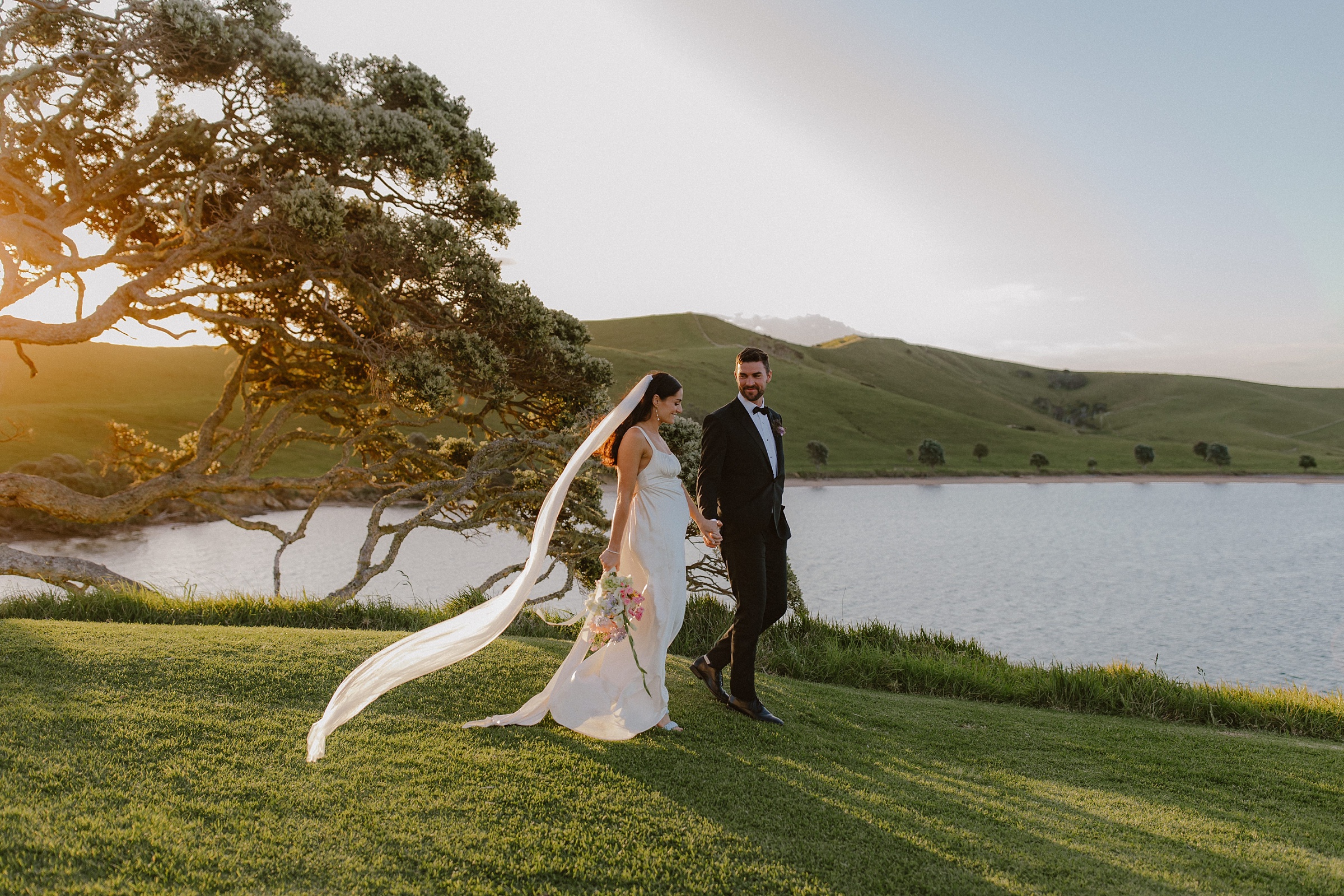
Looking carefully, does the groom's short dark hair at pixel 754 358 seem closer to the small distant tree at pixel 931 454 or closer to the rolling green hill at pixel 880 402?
the rolling green hill at pixel 880 402

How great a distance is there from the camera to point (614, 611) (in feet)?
17.9

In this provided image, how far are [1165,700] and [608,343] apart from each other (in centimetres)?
13034

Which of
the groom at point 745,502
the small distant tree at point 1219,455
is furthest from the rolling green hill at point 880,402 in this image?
the groom at point 745,502

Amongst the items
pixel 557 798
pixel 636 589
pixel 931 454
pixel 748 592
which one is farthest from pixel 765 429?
pixel 931 454

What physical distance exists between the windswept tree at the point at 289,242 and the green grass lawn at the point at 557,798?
6902mm

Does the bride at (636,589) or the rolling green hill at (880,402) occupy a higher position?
the rolling green hill at (880,402)

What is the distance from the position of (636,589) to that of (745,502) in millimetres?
1128

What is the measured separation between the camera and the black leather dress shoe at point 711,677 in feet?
21.0

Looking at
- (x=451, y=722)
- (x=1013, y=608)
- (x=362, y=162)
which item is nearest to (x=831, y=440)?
(x=1013, y=608)

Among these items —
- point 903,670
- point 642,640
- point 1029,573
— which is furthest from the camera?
point 1029,573

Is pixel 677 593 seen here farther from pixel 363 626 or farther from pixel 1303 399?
pixel 1303 399

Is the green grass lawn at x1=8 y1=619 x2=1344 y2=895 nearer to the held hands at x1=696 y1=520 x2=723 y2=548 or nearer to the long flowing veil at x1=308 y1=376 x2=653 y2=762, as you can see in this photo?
the long flowing veil at x1=308 y1=376 x2=653 y2=762

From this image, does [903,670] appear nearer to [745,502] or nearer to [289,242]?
Result: [745,502]

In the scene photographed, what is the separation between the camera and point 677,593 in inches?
225
